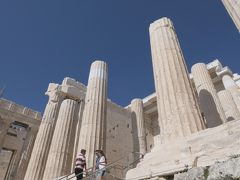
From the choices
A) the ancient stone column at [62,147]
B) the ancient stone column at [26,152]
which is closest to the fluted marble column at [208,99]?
the ancient stone column at [62,147]

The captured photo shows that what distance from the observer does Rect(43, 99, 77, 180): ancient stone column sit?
12773 millimetres

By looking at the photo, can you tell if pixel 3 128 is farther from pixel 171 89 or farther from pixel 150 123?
pixel 171 89

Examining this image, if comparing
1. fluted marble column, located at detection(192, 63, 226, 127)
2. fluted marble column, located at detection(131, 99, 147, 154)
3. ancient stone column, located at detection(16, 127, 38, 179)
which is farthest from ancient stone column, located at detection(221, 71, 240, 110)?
ancient stone column, located at detection(16, 127, 38, 179)

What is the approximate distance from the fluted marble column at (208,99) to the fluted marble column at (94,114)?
743 cm

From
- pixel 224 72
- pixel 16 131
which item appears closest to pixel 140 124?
pixel 224 72

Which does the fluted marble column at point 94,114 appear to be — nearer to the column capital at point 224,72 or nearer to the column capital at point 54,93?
the column capital at point 54,93

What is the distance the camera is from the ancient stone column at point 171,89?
693cm

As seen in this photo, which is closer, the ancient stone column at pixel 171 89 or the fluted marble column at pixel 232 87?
the ancient stone column at pixel 171 89

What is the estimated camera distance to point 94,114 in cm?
1115

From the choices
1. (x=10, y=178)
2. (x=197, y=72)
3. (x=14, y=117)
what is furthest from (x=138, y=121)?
(x=10, y=178)

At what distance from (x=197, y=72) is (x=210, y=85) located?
1.63 m

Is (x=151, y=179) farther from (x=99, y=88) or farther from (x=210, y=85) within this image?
(x=210, y=85)

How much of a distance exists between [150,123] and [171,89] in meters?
20.6

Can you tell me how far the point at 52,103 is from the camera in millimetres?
19312
